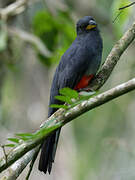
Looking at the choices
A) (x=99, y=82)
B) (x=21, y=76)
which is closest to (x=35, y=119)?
(x=21, y=76)

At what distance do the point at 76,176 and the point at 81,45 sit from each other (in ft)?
12.1

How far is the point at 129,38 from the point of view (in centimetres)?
327

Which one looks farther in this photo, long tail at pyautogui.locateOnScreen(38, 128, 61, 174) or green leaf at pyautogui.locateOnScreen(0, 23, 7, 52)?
green leaf at pyautogui.locateOnScreen(0, 23, 7, 52)

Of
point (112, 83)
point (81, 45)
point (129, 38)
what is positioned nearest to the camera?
point (129, 38)

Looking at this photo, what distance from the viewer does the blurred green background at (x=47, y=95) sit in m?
4.98

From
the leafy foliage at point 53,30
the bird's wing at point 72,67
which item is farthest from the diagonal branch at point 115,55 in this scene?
the leafy foliage at point 53,30

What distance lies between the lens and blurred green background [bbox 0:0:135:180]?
16.3 feet

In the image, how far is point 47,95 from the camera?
258 inches

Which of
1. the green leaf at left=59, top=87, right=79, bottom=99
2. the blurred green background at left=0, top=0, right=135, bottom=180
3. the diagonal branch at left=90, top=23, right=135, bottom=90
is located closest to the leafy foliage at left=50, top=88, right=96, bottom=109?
the green leaf at left=59, top=87, right=79, bottom=99

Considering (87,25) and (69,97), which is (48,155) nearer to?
(69,97)

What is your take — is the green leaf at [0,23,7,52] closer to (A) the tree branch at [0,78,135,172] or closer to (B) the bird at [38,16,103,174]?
(B) the bird at [38,16,103,174]

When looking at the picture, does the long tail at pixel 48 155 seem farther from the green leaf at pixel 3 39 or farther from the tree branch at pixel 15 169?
the green leaf at pixel 3 39

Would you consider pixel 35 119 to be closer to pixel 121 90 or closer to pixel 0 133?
pixel 0 133

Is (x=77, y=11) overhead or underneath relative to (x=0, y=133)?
overhead
